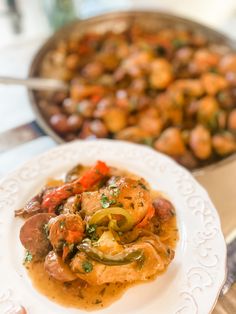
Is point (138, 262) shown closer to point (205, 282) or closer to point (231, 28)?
point (205, 282)

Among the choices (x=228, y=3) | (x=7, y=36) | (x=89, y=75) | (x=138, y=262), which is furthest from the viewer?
(x=228, y=3)

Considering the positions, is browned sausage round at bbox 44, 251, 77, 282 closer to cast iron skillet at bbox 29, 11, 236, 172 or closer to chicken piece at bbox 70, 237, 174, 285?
chicken piece at bbox 70, 237, 174, 285

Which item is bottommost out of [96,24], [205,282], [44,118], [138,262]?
[205,282]

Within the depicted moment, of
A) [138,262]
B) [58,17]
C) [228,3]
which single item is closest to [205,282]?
[138,262]

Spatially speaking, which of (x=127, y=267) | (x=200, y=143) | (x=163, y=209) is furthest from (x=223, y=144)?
(x=127, y=267)

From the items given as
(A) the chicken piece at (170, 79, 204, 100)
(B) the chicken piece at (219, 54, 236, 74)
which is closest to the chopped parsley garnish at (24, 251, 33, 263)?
(A) the chicken piece at (170, 79, 204, 100)

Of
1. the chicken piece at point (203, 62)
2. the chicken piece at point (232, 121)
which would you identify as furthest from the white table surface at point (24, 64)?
the chicken piece at point (232, 121)

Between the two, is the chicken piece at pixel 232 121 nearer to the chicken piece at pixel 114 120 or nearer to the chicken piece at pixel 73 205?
the chicken piece at pixel 114 120
